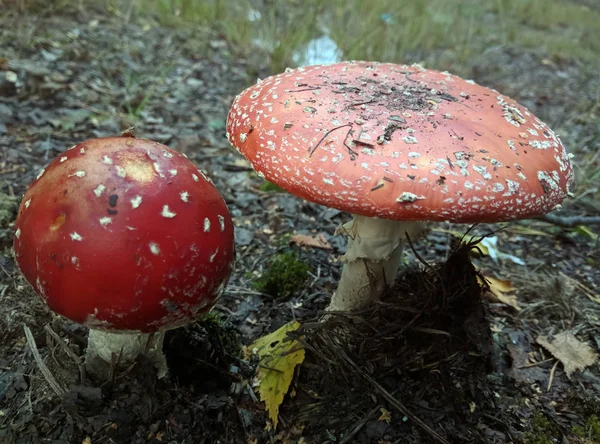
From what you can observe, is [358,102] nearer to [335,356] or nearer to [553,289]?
[335,356]

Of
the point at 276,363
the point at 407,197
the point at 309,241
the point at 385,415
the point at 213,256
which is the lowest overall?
the point at 309,241

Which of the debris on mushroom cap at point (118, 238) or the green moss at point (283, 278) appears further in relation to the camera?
the green moss at point (283, 278)

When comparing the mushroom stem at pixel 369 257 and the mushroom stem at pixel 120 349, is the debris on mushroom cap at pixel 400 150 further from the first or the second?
the mushroom stem at pixel 120 349

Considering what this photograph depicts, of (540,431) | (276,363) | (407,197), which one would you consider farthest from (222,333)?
(540,431)

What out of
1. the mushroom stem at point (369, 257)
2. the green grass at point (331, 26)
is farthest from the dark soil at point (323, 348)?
the green grass at point (331, 26)

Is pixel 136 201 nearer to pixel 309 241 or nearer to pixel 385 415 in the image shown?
pixel 385 415

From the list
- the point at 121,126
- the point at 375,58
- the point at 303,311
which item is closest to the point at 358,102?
the point at 303,311

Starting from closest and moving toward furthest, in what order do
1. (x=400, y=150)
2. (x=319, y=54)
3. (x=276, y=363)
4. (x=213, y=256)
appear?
1. (x=400, y=150)
2. (x=213, y=256)
3. (x=276, y=363)
4. (x=319, y=54)
